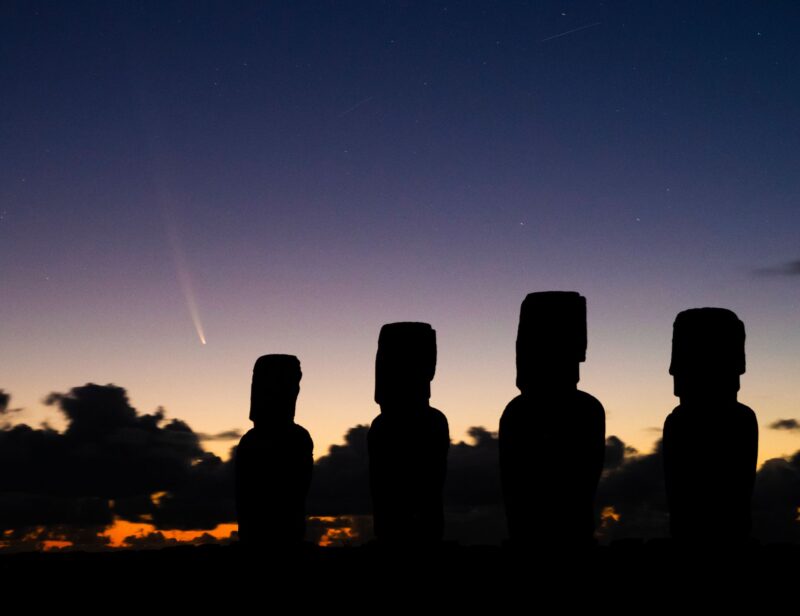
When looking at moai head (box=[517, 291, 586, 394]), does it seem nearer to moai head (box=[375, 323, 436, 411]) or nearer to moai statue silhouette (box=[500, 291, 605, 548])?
moai statue silhouette (box=[500, 291, 605, 548])

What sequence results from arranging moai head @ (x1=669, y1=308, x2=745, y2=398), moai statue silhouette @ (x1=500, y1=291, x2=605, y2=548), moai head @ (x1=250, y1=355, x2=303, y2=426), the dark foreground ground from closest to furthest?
the dark foreground ground → moai statue silhouette @ (x1=500, y1=291, x2=605, y2=548) → moai head @ (x1=669, y1=308, x2=745, y2=398) → moai head @ (x1=250, y1=355, x2=303, y2=426)

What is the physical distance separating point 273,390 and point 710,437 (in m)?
5.75

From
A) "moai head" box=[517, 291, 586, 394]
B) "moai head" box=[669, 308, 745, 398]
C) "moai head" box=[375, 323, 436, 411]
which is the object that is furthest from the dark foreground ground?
"moai head" box=[375, 323, 436, 411]

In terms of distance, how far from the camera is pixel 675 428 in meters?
11.3

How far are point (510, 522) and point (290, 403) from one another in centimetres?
379

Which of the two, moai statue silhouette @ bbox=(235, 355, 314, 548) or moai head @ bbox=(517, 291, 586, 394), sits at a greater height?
moai head @ bbox=(517, 291, 586, 394)

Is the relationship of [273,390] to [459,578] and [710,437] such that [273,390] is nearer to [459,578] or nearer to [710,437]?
[459,578]

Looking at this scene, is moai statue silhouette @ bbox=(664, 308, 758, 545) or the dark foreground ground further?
moai statue silhouette @ bbox=(664, 308, 758, 545)

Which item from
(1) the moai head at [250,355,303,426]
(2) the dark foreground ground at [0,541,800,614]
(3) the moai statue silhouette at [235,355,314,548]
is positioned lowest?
(2) the dark foreground ground at [0,541,800,614]

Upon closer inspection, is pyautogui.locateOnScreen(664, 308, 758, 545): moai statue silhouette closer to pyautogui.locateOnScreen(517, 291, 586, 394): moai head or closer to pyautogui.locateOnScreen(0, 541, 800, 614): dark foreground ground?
pyautogui.locateOnScreen(0, 541, 800, 614): dark foreground ground

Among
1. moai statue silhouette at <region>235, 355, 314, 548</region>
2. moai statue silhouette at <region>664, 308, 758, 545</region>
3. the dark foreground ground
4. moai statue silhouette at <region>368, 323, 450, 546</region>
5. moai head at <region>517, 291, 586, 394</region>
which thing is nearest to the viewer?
the dark foreground ground

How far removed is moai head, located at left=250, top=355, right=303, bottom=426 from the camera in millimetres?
13281

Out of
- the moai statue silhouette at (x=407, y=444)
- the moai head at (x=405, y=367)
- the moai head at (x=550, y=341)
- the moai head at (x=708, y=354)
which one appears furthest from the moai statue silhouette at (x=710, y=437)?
the moai head at (x=405, y=367)

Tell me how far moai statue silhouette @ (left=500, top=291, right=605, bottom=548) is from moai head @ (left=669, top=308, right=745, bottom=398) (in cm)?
115
